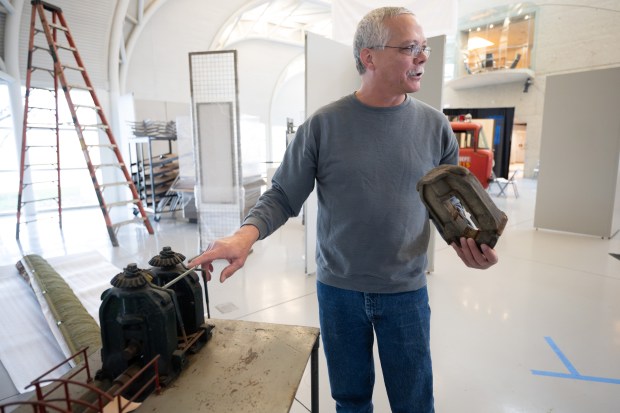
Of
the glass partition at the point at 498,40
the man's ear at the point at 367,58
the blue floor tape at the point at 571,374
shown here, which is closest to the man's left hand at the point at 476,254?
the man's ear at the point at 367,58

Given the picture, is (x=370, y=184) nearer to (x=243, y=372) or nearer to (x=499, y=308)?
(x=243, y=372)

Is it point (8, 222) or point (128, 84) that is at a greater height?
point (128, 84)

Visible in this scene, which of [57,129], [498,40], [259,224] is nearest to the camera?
[259,224]

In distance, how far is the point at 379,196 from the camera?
1263mm

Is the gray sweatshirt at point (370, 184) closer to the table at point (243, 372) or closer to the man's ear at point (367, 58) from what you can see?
the man's ear at point (367, 58)

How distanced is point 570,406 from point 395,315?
144 cm

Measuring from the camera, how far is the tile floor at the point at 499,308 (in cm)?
207

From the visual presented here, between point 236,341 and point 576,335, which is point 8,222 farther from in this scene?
point 576,335

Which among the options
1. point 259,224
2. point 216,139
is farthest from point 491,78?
point 259,224

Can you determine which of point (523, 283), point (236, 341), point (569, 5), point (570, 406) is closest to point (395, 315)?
point (236, 341)

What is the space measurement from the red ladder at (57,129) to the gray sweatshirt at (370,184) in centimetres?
414

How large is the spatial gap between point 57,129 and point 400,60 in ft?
18.2

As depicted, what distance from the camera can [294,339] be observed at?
1182 millimetres

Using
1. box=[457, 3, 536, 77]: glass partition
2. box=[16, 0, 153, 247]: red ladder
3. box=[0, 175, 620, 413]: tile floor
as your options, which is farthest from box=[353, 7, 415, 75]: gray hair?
box=[457, 3, 536, 77]: glass partition
